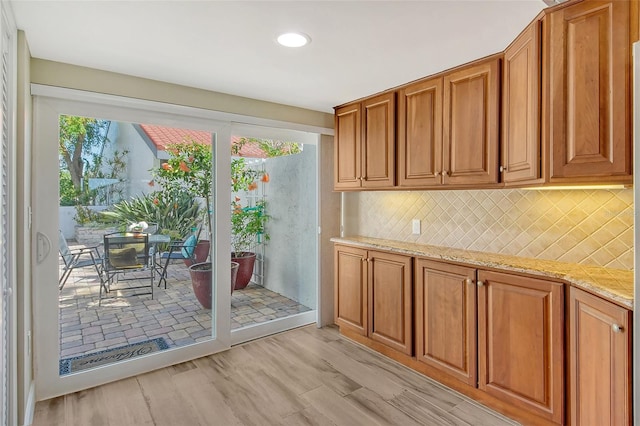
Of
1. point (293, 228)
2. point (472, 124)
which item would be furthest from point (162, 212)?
point (472, 124)

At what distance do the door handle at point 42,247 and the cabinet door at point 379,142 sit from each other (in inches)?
99.2

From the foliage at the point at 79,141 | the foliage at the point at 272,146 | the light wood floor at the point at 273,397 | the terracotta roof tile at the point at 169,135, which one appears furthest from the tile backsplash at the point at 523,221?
the foliage at the point at 79,141

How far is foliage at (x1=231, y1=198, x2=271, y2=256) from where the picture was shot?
3383 millimetres

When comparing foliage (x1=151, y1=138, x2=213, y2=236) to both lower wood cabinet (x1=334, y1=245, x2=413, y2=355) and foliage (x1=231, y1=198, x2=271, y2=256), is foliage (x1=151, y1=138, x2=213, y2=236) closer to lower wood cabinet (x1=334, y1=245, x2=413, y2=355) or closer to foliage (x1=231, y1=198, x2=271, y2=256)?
foliage (x1=231, y1=198, x2=271, y2=256)

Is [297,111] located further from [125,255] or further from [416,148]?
[125,255]

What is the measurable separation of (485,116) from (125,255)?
2912mm

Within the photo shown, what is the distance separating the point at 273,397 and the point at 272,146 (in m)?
2.31

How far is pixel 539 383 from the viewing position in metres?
2.01

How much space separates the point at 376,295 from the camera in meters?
3.08

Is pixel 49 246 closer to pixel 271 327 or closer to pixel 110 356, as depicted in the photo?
pixel 110 356

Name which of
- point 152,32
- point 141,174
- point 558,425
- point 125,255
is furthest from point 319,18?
point 558,425

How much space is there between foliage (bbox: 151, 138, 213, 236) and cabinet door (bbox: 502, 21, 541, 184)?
7.75 feet

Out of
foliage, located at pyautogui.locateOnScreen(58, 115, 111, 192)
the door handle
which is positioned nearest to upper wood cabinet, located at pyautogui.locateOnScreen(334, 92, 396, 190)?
foliage, located at pyautogui.locateOnScreen(58, 115, 111, 192)

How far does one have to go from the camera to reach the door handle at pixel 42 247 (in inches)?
92.9
